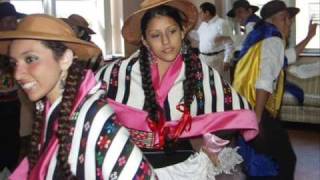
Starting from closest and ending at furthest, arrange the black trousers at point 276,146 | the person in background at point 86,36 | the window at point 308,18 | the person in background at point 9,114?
the person in background at point 86,36
the black trousers at point 276,146
the person in background at point 9,114
the window at point 308,18

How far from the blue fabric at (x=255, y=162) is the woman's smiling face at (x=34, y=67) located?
1.47 metres

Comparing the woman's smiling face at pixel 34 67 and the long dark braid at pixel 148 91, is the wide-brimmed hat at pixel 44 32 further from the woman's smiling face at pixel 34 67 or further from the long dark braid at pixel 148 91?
the long dark braid at pixel 148 91

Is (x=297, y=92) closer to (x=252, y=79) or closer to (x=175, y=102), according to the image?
(x=252, y=79)

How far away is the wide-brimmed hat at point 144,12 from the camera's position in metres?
2.02

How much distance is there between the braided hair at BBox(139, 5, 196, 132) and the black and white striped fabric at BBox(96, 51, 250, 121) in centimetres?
2

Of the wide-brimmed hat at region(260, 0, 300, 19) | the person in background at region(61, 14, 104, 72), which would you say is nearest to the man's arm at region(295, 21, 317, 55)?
the wide-brimmed hat at region(260, 0, 300, 19)

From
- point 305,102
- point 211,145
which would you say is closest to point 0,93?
point 211,145

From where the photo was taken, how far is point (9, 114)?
126 inches

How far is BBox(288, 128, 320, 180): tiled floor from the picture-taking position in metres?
4.01

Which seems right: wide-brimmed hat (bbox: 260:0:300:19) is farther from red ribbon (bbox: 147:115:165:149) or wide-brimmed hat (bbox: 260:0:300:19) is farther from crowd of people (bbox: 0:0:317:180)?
red ribbon (bbox: 147:115:165:149)

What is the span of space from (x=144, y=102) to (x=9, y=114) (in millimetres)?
1505

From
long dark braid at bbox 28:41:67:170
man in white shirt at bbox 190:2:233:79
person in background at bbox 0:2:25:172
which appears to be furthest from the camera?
man in white shirt at bbox 190:2:233:79

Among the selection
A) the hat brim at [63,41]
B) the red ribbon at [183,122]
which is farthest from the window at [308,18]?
the hat brim at [63,41]

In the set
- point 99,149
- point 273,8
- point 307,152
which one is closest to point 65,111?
point 99,149
